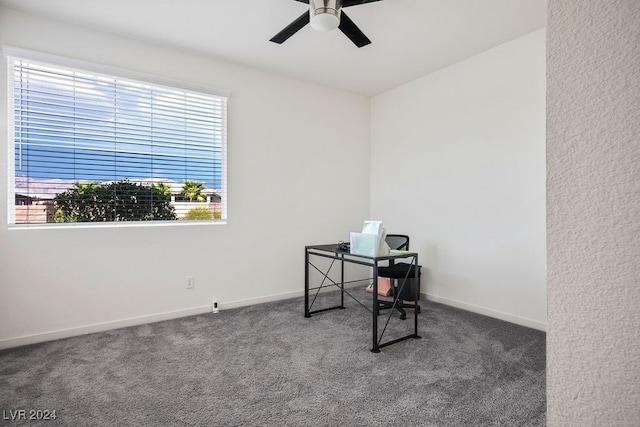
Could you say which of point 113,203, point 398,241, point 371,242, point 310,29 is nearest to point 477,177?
point 398,241

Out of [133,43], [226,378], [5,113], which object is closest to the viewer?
[226,378]

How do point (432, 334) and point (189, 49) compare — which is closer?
point (432, 334)

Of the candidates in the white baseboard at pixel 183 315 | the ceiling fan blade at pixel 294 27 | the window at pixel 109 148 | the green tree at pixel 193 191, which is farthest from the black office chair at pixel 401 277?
the ceiling fan blade at pixel 294 27

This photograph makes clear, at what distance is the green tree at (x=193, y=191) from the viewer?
Answer: 3.54 m

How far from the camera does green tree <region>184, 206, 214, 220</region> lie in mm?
3563

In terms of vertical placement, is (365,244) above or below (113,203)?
below

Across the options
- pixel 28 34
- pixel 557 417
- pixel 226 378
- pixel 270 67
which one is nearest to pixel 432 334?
pixel 226 378

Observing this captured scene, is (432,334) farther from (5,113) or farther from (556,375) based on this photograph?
(5,113)

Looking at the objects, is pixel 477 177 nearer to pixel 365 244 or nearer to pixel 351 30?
pixel 365 244

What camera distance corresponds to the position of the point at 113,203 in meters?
3.15

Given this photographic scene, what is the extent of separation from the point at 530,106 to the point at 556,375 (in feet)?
10.4

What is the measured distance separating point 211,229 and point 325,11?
2341mm

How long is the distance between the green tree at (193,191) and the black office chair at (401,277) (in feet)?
6.72

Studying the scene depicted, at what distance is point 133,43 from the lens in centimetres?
317
